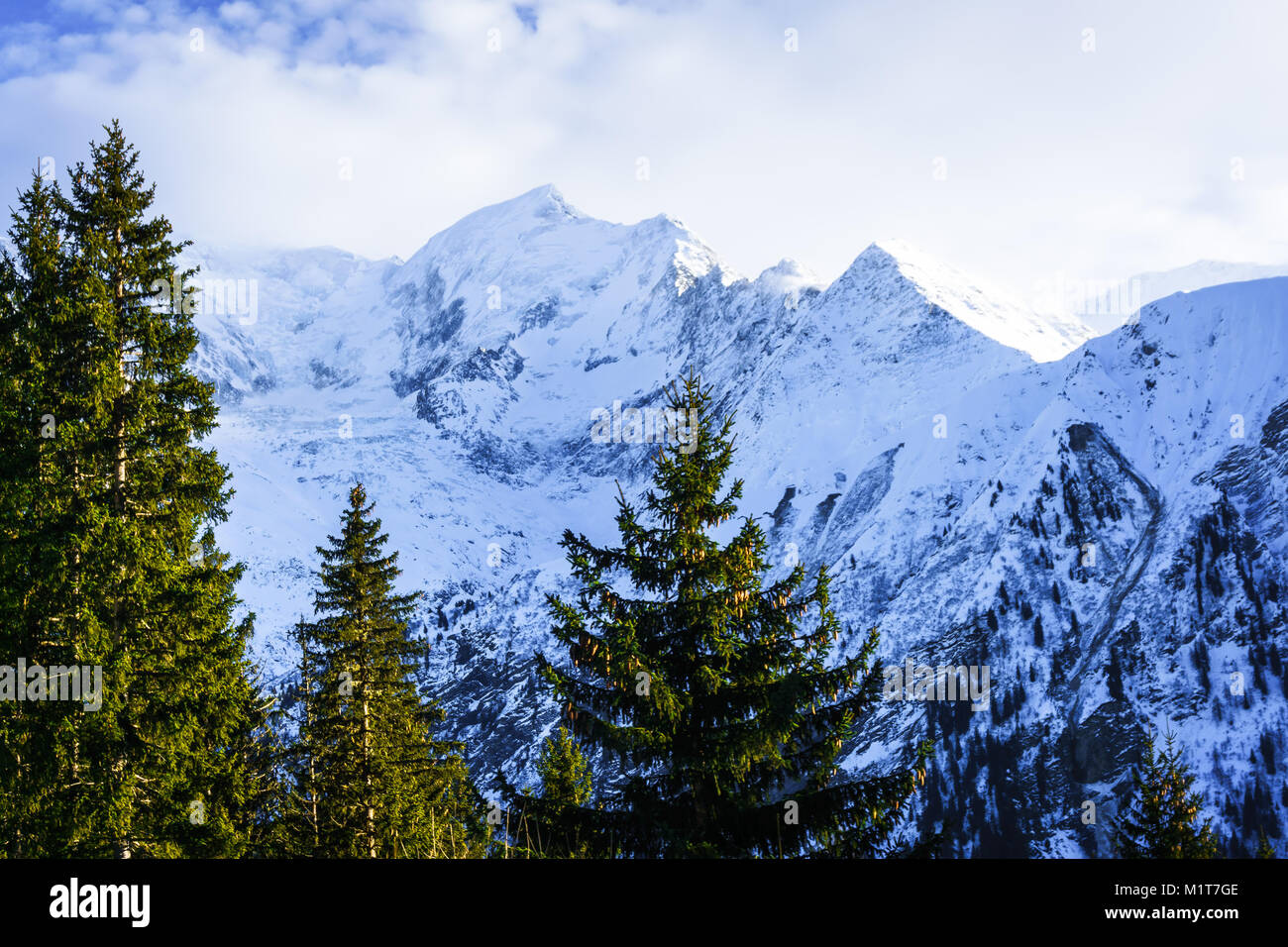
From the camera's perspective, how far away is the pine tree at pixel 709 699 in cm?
1175

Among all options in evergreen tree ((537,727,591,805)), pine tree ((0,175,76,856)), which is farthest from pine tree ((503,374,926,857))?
evergreen tree ((537,727,591,805))

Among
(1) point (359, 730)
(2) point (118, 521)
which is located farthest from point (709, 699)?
(1) point (359, 730)

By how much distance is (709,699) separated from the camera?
1244cm

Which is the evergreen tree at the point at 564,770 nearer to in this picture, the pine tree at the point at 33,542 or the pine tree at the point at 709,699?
the pine tree at the point at 709,699

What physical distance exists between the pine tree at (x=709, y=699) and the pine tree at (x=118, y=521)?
19.0 feet

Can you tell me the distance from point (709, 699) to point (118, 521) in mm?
8559

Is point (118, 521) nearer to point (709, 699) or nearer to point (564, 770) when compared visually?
point (709, 699)

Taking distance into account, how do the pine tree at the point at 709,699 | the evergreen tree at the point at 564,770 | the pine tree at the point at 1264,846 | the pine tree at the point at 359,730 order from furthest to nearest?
the evergreen tree at the point at 564,770 < the pine tree at the point at 359,730 < the pine tree at the point at 1264,846 < the pine tree at the point at 709,699

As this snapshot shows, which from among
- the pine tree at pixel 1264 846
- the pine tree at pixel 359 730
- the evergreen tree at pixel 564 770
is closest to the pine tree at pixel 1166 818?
the pine tree at pixel 1264 846

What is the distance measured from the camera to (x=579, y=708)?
12484 millimetres

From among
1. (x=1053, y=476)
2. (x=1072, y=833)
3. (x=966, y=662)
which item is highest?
(x=1053, y=476)

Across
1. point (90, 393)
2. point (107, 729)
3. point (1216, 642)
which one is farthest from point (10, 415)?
point (1216, 642)

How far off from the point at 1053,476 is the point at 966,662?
49.3m
